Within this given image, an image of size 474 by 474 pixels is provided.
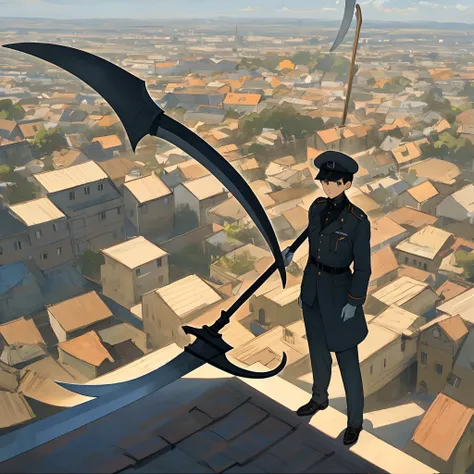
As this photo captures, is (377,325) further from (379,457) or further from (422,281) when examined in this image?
(379,457)

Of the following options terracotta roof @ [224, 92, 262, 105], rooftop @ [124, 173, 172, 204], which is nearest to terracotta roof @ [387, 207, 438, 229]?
rooftop @ [124, 173, 172, 204]

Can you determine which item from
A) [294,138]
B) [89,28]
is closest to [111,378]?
[294,138]

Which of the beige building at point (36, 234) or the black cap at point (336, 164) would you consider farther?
the beige building at point (36, 234)

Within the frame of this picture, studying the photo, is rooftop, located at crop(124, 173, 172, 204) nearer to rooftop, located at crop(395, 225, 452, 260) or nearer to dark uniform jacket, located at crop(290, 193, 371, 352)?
rooftop, located at crop(395, 225, 452, 260)

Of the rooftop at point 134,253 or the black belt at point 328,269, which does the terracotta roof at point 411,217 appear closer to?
the rooftop at point 134,253

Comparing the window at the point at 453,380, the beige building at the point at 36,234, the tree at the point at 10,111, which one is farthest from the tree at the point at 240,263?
the tree at the point at 10,111

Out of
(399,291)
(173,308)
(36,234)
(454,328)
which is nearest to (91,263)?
(36,234)

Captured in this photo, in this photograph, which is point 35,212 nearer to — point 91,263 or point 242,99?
point 91,263
